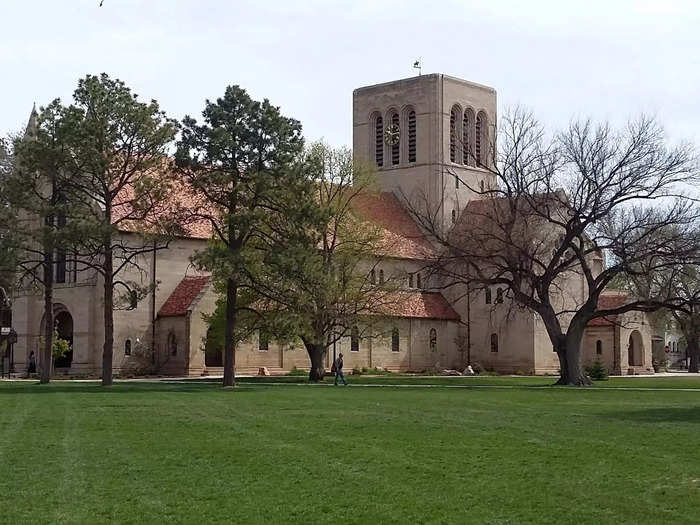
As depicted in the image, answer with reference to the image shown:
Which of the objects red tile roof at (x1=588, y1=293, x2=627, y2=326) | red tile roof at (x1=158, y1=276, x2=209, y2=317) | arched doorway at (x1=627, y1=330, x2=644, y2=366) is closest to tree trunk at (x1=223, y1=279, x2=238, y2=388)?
red tile roof at (x1=158, y1=276, x2=209, y2=317)

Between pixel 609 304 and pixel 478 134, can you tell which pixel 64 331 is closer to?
pixel 478 134

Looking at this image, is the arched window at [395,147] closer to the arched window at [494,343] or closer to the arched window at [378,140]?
the arched window at [378,140]

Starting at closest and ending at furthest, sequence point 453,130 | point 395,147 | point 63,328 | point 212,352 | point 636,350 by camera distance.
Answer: point 212,352 → point 63,328 → point 453,130 → point 395,147 → point 636,350

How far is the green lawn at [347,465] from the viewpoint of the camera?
12.4m

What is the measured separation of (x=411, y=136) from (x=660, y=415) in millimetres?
53159

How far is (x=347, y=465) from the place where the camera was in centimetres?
1598

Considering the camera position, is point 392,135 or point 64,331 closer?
point 64,331

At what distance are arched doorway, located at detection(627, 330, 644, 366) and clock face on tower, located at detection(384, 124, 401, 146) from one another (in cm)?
2308

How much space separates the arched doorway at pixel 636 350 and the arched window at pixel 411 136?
2139 centimetres

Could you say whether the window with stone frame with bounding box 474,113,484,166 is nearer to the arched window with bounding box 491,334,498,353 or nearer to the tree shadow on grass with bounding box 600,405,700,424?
the arched window with bounding box 491,334,498,353

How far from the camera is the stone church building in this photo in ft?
197

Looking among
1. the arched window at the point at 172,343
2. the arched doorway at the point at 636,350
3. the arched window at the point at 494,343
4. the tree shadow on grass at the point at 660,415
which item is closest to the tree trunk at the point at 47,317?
the arched window at the point at 172,343

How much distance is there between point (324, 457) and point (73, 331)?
46.3 metres

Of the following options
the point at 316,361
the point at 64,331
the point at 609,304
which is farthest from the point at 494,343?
the point at 64,331
